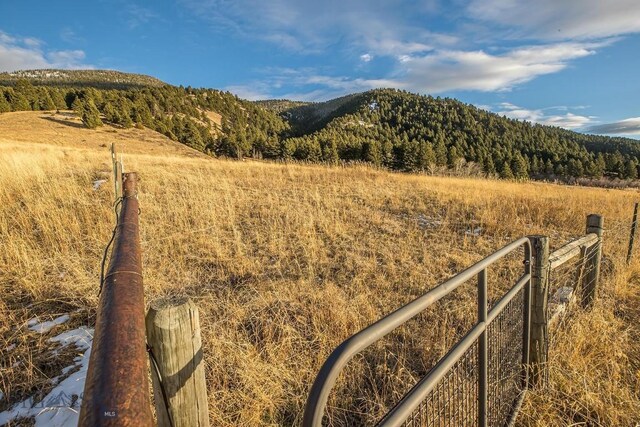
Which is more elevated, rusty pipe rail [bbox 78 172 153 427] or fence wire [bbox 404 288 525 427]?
rusty pipe rail [bbox 78 172 153 427]

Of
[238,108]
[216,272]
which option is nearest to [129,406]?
[216,272]

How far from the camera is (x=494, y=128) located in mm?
99938

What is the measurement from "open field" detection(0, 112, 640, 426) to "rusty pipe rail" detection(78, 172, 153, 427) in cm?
169

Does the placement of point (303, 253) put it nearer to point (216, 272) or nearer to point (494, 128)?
point (216, 272)

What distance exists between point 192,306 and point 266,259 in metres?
4.33

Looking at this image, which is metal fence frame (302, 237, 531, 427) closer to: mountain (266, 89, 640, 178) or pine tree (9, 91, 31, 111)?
mountain (266, 89, 640, 178)

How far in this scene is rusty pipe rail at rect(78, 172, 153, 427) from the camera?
57cm

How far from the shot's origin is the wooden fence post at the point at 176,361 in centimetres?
101

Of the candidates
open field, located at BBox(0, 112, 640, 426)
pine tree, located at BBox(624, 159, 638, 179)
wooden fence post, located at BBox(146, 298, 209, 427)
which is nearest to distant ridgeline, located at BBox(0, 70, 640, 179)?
pine tree, located at BBox(624, 159, 638, 179)

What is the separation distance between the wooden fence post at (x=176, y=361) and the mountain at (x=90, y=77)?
113056mm

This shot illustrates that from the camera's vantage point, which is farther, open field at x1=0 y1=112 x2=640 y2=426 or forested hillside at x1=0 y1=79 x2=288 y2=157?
forested hillside at x1=0 y1=79 x2=288 y2=157

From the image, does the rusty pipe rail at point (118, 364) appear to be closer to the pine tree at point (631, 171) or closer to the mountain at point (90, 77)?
the pine tree at point (631, 171)

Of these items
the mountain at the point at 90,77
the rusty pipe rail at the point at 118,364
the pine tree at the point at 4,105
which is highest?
the mountain at the point at 90,77

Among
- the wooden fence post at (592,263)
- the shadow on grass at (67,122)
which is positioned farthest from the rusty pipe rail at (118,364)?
the shadow on grass at (67,122)
